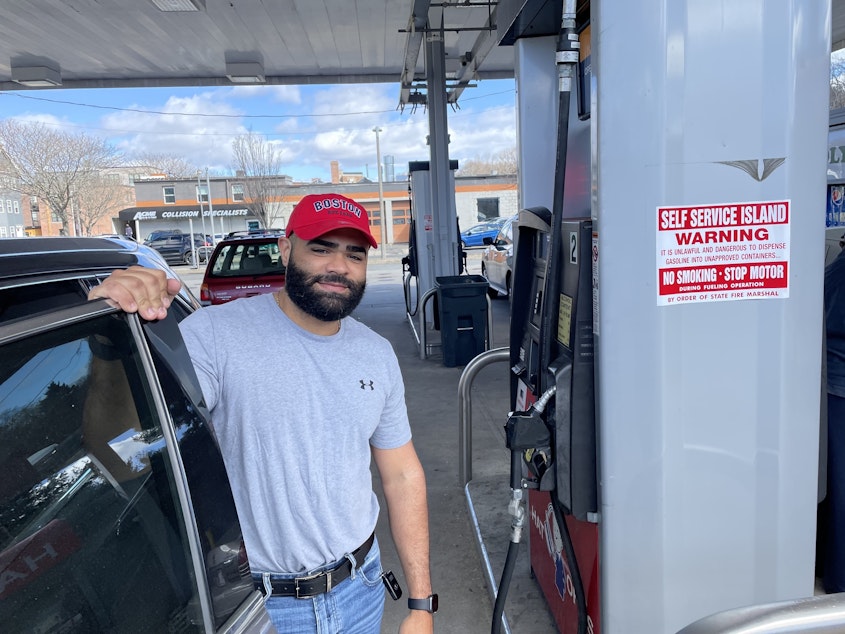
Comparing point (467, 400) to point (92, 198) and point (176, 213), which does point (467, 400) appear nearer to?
point (92, 198)

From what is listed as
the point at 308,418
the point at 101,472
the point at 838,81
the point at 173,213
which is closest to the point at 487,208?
the point at 173,213

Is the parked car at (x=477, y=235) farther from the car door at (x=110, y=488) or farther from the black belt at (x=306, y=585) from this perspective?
the car door at (x=110, y=488)

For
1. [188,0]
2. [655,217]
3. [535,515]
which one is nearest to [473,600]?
[535,515]

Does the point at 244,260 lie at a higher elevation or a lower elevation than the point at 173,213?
lower

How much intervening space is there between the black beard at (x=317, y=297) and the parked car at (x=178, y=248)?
104 ft

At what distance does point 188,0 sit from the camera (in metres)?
8.02

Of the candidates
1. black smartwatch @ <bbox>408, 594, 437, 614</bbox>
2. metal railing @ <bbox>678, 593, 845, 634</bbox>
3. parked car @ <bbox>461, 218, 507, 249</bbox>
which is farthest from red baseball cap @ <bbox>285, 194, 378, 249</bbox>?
parked car @ <bbox>461, 218, 507, 249</bbox>

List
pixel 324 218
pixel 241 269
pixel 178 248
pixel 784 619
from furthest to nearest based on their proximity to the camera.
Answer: pixel 178 248 → pixel 241 269 → pixel 324 218 → pixel 784 619

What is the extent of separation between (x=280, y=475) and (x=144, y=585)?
1.93 ft

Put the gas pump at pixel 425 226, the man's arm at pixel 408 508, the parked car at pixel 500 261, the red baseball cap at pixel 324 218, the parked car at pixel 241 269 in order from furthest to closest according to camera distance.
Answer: the parked car at pixel 500 261, the gas pump at pixel 425 226, the parked car at pixel 241 269, the man's arm at pixel 408 508, the red baseball cap at pixel 324 218

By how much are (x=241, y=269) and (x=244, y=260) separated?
0.15 metres

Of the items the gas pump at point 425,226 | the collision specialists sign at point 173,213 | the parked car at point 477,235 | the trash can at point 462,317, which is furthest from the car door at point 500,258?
the collision specialists sign at point 173,213

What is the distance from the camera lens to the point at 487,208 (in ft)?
160

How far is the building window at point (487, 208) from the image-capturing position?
48.2m
